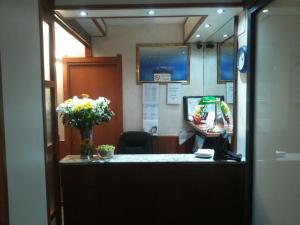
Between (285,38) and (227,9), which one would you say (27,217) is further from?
(227,9)

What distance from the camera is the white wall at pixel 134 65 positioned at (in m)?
4.03

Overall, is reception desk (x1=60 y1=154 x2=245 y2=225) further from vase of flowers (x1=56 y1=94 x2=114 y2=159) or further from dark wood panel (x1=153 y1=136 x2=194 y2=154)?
dark wood panel (x1=153 y1=136 x2=194 y2=154)

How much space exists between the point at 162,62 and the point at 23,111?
2.63m

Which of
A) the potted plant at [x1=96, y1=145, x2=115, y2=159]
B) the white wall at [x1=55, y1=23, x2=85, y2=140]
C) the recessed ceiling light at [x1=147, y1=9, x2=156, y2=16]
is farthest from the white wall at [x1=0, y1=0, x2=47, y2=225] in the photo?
the white wall at [x1=55, y1=23, x2=85, y2=140]

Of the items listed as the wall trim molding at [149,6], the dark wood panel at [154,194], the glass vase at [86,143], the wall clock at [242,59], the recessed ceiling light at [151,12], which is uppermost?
the wall trim molding at [149,6]

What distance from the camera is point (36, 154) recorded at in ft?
6.35

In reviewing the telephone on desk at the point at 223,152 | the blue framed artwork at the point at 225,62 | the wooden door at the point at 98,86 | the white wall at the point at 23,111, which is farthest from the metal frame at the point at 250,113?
the wooden door at the point at 98,86

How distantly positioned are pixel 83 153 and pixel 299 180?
5.73 feet

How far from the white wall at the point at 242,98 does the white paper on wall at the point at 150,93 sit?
171 centimetres

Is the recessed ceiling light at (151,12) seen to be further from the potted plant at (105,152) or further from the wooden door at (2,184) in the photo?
the wooden door at (2,184)

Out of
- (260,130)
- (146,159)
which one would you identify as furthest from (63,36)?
(260,130)

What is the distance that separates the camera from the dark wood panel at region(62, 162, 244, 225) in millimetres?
2393

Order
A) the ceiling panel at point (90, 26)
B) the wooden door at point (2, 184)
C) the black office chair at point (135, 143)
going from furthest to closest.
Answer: the black office chair at point (135, 143)
the ceiling panel at point (90, 26)
the wooden door at point (2, 184)

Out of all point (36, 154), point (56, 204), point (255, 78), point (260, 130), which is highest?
point (255, 78)
